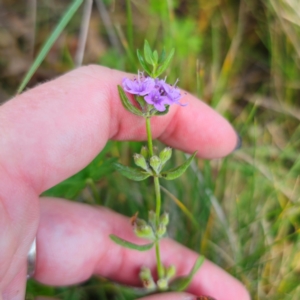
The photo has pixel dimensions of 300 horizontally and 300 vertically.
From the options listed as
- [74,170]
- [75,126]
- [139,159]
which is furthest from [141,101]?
[74,170]

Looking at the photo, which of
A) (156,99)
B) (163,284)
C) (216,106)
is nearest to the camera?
(156,99)

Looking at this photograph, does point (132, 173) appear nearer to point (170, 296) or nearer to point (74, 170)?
point (74, 170)

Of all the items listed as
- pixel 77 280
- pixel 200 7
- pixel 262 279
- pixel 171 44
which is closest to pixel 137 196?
pixel 77 280

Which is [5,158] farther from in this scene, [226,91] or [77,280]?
[226,91]

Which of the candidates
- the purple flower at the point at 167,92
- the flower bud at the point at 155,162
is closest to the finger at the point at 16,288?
the flower bud at the point at 155,162

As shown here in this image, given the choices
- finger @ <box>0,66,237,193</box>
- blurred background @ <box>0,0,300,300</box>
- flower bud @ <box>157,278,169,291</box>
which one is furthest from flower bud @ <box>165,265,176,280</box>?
finger @ <box>0,66,237,193</box>

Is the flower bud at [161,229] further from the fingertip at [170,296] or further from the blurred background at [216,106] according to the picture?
the blurred background at [216,106]
